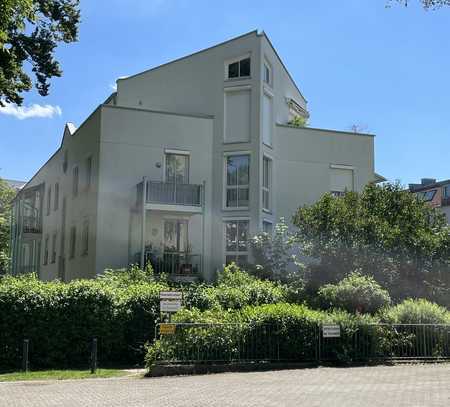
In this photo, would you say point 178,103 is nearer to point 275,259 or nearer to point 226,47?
point 226,47

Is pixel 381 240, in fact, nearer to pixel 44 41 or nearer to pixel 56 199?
pixel 44 41

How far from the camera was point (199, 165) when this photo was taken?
2858cm

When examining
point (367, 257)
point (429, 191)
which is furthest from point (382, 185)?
point (429, 191)

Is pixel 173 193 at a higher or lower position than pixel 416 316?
higher

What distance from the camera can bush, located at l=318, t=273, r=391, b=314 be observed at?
1969 centimetres

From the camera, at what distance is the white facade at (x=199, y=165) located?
27234 millimetres

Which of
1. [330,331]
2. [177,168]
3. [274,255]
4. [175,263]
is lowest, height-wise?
[330,331]

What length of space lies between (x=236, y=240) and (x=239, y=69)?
24.9ft

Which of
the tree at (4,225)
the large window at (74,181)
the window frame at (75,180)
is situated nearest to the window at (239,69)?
the window frame at (75,180)

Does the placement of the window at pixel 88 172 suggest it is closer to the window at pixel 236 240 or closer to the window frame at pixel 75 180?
the window frame at pixel 75 180

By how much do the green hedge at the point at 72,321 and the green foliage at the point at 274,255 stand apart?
275 inches

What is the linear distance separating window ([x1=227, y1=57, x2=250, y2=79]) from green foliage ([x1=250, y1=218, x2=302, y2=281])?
24.7 feet

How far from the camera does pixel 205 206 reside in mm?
28156

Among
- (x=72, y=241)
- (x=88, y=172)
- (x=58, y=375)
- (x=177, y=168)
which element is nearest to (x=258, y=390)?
(x=58, y=375)
